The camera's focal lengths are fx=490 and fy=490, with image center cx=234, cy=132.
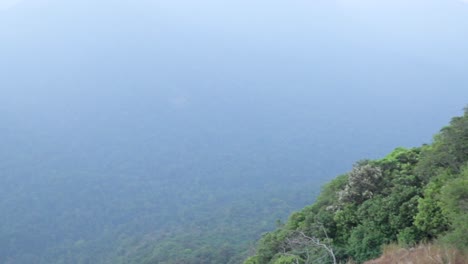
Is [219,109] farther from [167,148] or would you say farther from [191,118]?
[167,148]

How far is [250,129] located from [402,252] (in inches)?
4920

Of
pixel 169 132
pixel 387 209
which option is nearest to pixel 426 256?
pixel 387 209

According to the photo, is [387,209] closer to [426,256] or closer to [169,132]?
[426,256]

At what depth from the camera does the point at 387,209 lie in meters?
12.5

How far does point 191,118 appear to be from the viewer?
449 feet

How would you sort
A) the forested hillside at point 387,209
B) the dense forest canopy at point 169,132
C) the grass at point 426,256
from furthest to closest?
the dense forest canopy at point 169,132, the forested hillside at point 387,209, the grass at point 426,256

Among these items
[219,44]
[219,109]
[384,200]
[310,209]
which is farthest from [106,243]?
[219,44]

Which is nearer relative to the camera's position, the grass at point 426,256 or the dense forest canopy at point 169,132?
the grass at point 426,256

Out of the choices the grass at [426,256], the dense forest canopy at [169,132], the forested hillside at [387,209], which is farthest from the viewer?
the dense forest canopy at [169,132]

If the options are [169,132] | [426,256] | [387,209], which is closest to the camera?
[426,256]

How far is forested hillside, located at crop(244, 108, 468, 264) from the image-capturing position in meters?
11.0

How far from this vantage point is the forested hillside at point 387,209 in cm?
1100

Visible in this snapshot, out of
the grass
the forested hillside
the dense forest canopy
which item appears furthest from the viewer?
the dense forest canopy

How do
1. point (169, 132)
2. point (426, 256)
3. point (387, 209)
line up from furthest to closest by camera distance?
point (169, 132), point (387, 209), point (426, 256)
